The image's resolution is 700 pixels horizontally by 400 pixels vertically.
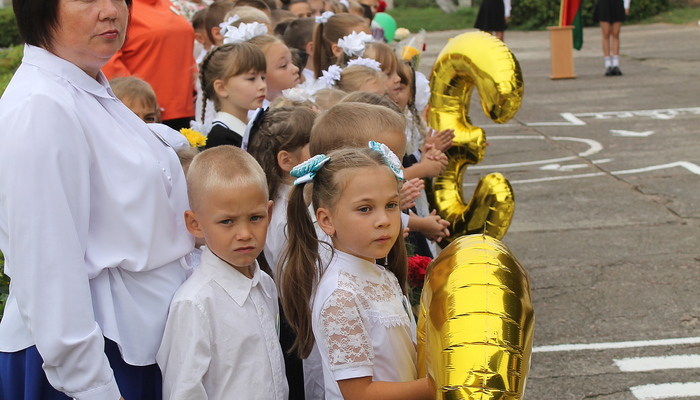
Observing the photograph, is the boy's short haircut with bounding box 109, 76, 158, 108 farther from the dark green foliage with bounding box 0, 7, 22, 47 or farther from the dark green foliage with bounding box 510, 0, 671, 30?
the dark green foliage with bounding box 510, 0, 671, 30

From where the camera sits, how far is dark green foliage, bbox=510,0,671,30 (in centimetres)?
2078

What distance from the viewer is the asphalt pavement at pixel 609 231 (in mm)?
3438

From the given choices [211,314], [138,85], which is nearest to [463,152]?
[138,85]

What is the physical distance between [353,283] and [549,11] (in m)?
21.3

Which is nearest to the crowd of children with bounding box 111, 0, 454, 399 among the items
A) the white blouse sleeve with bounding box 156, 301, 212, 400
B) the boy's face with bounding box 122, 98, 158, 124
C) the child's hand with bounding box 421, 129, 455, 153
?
the white blouse sleeve with bounding box 156, 301, 212, 400

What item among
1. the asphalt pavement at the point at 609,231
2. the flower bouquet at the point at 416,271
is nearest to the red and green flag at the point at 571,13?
the asphalt pavement at the point at 609,231

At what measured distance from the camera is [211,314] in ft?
6.02

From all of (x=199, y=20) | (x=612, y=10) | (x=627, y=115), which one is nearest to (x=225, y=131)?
(x=199, y=20)

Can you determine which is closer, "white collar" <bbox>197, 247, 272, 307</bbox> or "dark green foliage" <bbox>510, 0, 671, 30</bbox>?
"white collar" <bbox>197, 247, 272, 307</bbox>

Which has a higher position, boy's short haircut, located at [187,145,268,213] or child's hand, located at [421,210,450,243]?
boy's short haircut, located at [187,145,268,213]

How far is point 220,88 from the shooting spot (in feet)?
11.6

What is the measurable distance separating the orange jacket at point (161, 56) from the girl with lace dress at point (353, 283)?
2388 mm

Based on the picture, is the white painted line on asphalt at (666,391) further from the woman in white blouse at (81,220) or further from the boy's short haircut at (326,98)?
the woman in white blouse at (81,220)

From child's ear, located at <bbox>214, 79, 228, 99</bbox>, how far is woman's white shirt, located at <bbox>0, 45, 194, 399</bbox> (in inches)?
68.1
